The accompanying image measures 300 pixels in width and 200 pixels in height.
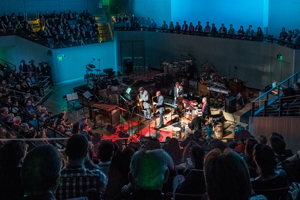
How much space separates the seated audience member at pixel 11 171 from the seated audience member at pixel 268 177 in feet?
5.71

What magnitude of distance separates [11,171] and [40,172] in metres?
0.77

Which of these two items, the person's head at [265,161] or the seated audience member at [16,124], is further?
the seated audience member at [16,124]

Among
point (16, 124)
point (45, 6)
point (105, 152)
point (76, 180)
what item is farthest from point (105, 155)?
point (45, 6)

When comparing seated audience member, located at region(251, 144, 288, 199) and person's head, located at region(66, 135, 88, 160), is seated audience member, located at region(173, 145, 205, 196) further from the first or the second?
person's head, located at region(66, 135, 88, 160)

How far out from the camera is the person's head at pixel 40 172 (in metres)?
1.95

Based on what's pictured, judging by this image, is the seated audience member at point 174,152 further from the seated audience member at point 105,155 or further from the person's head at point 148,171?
the person's head at point 148,171

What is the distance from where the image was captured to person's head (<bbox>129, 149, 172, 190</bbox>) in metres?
2.09

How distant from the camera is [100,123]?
12.6 meters

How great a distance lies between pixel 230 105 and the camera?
12.7 m

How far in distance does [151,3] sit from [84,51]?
5555 millimetres

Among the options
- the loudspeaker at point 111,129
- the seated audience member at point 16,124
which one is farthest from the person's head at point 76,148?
the loudspeaker at point 111,129

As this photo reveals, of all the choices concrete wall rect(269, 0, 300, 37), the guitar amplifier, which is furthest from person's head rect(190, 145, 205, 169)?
concrete wall rect(269, 0, 300, 37)

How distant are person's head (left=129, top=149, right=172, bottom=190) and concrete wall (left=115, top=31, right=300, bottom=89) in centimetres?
1223

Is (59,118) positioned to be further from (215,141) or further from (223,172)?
(223,172)
